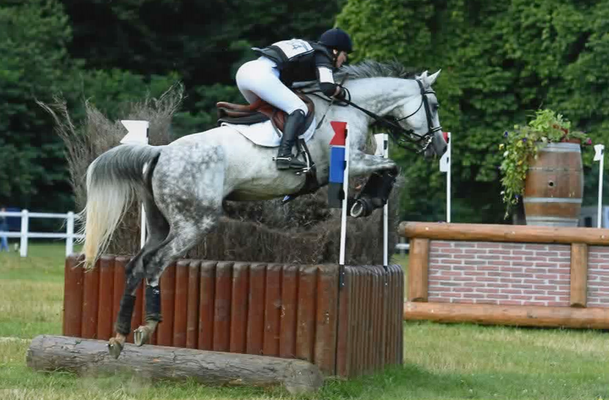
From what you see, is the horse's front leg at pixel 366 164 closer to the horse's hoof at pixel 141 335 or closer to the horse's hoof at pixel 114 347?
the horse's hoof at pixel 141 335

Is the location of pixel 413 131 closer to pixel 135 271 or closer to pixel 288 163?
pixel 288 163

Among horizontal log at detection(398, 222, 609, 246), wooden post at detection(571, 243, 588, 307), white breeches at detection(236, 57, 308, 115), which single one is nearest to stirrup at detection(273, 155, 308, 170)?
white breeches at detection(236, 57, 308, 115)

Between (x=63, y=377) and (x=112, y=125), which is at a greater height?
A: (x=112, y=125)

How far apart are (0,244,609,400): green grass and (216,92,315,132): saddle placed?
173 centimetres

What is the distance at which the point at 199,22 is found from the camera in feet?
131

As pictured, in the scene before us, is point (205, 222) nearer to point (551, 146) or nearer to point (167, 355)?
point (167, 355)

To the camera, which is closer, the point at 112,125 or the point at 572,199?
the point at 112,125

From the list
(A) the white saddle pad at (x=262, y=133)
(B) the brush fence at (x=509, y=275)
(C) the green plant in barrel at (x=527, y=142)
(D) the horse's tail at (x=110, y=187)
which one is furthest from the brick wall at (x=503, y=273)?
(D) the horse's tail at (x=110, y=187)

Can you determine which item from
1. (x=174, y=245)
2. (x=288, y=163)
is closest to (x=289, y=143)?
(x=288, y=163)

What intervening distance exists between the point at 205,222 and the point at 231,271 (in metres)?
0.55

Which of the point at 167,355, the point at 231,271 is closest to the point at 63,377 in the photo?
the point at 167,355

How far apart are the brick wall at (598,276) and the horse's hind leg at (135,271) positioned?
6242mm

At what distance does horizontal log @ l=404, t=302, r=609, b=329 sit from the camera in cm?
1303

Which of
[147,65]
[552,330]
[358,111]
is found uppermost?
[147,65]
